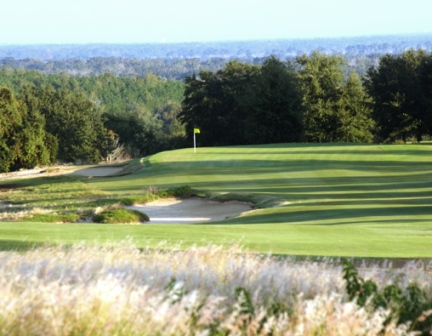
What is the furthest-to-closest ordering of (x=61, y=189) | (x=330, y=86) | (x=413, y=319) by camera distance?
(x=330, y=86), (x=61, y=189), (x=413, y=319)

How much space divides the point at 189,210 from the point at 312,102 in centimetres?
4786

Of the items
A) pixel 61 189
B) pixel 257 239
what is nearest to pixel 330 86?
pixel 61 189

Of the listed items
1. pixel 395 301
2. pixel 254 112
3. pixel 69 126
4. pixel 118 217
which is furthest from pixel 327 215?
pixel 69 126

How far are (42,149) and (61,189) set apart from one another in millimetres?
31503

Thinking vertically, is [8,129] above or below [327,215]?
below

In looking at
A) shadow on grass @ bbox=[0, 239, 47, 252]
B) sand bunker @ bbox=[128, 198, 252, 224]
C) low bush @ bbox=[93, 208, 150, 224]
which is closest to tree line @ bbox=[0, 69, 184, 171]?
sand bunker @ bbox=[128, 198, 252, 224]

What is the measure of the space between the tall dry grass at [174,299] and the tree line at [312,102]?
169ft

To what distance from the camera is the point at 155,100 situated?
6412 inches

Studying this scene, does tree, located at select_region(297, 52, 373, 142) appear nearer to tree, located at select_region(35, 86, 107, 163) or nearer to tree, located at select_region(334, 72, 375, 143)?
tree, located at select_region(334, 72, 375, 143)

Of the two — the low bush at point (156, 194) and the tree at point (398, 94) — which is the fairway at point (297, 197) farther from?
the tree at point (398, 94)

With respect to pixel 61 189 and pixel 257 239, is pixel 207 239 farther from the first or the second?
pixel 61 189

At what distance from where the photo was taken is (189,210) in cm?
2503

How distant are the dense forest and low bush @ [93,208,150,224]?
128ft

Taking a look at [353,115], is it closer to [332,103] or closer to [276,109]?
[332,103]
